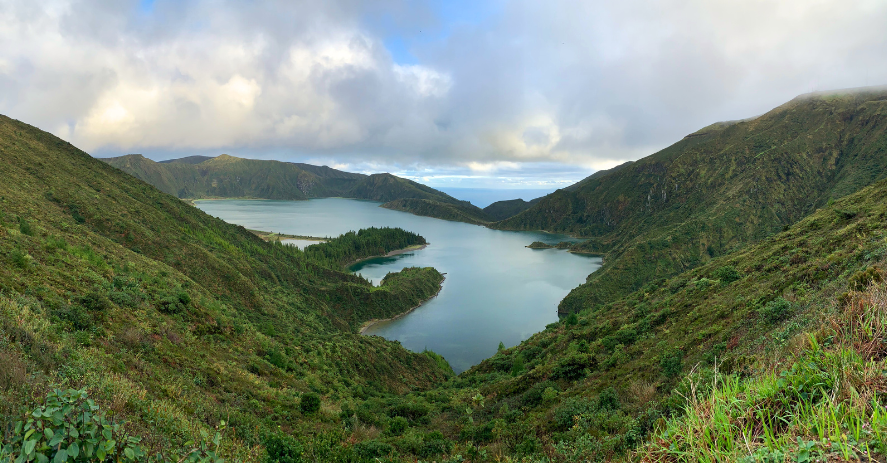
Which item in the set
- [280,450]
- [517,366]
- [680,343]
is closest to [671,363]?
[680,343]

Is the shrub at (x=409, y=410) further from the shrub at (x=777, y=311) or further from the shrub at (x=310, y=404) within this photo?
the shrub at (x=777, y=311)

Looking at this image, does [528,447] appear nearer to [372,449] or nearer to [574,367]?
[372,449]

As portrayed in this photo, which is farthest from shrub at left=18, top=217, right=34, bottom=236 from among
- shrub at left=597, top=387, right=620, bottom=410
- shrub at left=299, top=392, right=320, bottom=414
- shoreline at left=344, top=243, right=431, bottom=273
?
shoreline at left=344, top=243, right=431, bottom=273

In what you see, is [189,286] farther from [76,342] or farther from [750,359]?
[750,359]

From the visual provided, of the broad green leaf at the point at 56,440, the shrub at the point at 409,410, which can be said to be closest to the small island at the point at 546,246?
the shrub at the point at 409,410

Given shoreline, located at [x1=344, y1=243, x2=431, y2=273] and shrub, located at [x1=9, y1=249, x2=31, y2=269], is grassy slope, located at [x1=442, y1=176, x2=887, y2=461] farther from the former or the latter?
shoreline, located at [x1=344, y1=243, x2=431, y2=273]

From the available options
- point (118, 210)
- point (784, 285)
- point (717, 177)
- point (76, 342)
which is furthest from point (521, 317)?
point (717, 177)

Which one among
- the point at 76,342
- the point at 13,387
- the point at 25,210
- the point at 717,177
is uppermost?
the point at 717,177
